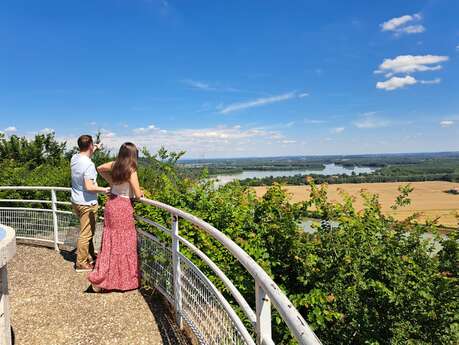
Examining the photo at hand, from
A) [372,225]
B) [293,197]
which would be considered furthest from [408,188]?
[293,197]

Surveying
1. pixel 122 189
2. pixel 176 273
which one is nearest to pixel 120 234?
pixel 122 189

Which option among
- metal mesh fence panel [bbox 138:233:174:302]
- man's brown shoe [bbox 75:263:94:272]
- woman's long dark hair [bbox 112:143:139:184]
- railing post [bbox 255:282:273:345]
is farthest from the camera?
man's brown shoe [bbox 75:263:94:272]

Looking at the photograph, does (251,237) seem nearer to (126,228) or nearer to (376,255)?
(126,228)

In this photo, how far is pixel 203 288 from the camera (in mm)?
2521

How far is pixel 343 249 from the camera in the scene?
463 cm

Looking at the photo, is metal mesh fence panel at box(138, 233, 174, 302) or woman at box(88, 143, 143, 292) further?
woman at box(88, 143, 143, 292)

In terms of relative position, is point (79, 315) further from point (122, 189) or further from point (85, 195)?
point (85, 195)

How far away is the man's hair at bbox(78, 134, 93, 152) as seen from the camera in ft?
14.0

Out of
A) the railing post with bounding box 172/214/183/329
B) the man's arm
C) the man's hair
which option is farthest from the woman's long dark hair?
the railing post with bounding box 172/214/183/329

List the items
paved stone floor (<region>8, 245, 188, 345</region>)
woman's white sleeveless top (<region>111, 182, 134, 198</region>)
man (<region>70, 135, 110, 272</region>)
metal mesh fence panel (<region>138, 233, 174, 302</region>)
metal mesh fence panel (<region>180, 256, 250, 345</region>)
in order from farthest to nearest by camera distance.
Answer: man (<region>70, 135, 110, 272</region>)
woman's white sleeveless top (<region>111, 182, 134, 198</region>)
metal mesh fence panel (<region>138, 233, 174, 302</region>)
paved stone floor (<region>8, 245, 188, 345</region>)
metal mesh fence panel (<region>180, 256, 250, 345</region>)

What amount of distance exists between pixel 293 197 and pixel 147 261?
88.8 inches

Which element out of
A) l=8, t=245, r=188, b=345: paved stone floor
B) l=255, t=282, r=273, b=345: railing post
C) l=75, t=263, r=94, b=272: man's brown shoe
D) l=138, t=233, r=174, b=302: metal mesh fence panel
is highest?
l=255, t=282, r=273, b=345: railing post

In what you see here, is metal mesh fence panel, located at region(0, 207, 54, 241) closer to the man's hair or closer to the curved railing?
the curved railing

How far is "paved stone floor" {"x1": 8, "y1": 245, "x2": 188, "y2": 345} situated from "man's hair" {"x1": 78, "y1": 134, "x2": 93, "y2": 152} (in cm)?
162
